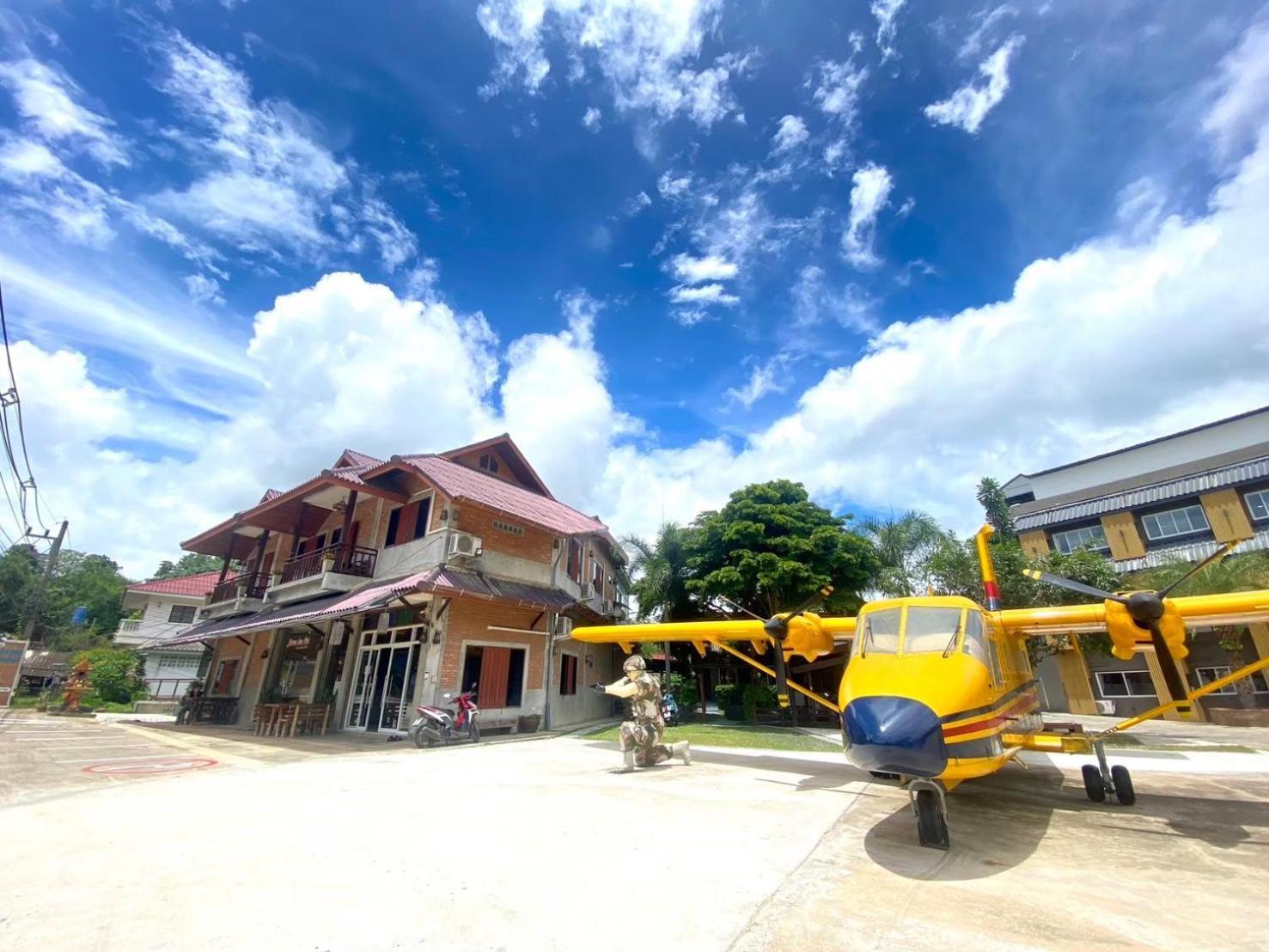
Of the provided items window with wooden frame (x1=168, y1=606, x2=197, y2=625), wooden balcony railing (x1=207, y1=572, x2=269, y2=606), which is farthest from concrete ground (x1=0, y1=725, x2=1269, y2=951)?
window with wooden frame (x1=168, y1=606, x2=197, y2=625)

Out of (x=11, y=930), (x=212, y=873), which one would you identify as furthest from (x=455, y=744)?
(x=11, y=930)

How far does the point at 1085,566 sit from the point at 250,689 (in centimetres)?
3091

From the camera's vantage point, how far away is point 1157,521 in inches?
1000

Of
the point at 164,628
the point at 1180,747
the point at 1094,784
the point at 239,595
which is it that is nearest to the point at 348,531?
the point at 239,595

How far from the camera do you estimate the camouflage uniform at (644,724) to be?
31.7 feet

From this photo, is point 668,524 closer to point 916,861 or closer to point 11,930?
point 916,861

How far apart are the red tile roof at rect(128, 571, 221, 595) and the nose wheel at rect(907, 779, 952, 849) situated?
137 feet

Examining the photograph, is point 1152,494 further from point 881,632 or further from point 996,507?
point 881,632

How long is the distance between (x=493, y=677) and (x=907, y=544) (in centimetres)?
1871

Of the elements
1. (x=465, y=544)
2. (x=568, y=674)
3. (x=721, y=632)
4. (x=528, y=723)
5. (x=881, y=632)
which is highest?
(x=465, y=544)

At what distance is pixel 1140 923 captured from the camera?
356 centimetres

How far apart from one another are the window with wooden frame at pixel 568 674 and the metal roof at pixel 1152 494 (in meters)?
25.1

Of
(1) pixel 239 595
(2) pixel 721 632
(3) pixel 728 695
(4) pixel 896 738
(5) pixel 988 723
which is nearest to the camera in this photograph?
(4) pixel 896 738

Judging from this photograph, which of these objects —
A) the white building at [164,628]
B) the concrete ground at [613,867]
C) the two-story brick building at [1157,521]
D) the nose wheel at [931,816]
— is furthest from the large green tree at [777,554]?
the white building at [164,628]
